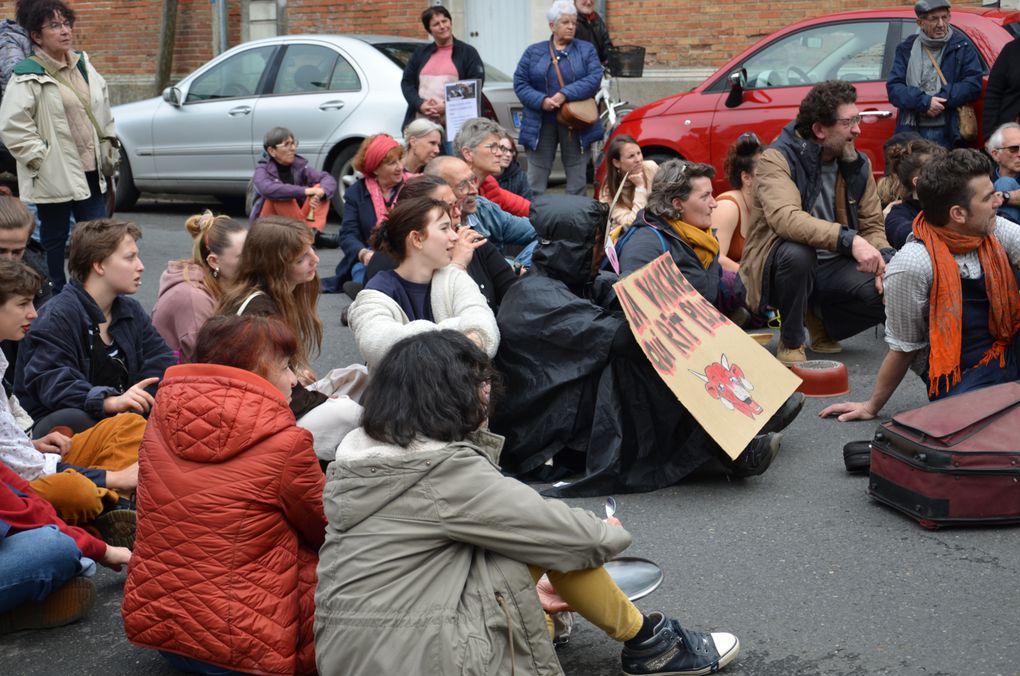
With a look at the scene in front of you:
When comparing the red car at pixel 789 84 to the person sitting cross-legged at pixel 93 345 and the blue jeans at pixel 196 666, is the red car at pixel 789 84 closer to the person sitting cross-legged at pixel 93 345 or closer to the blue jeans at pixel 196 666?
the person sitting cross-legged at pixel 93 345

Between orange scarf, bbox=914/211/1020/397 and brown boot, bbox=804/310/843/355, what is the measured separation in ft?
6.06

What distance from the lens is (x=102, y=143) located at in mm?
8000

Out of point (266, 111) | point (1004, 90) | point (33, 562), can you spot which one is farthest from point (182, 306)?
point (266, 111)

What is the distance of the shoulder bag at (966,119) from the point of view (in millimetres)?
8914

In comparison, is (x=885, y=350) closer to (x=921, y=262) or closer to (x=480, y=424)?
(x=921, y=262)

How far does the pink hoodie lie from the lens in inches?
219

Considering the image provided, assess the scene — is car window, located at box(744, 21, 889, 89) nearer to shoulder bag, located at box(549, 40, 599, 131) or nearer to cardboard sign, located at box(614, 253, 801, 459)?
A: shoulder bag, located at box(549, 40, 599, 131)

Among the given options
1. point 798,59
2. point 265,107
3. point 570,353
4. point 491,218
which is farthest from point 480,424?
point 265,107

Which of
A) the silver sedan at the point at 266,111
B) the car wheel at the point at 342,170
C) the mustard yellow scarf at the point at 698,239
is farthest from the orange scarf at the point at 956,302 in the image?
the car wheel at the point at 342,170

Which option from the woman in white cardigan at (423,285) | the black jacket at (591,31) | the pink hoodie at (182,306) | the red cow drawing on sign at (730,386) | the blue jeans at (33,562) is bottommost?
the blue jeans at (33,562)

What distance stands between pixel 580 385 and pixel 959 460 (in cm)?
147

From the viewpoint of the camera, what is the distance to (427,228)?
16.5 feet

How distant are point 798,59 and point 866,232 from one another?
3334mm

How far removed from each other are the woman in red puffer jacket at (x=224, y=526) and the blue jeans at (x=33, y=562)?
0.45 meters
